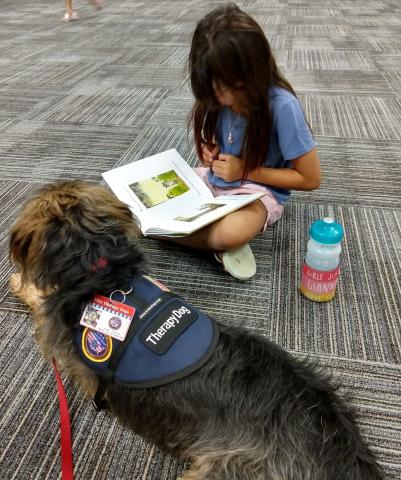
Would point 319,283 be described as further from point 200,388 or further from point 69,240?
point 69,240

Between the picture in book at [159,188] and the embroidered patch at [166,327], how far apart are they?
0.83 m

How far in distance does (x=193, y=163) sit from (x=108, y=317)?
160 centimetres

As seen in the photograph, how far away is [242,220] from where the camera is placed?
157 cm

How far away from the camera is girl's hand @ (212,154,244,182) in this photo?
1559 millimetres

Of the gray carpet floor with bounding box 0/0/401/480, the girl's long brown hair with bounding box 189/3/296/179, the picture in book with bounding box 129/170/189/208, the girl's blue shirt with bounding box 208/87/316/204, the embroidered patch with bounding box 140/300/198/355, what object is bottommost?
the gray carpet floor with bounding box 0/0/401/480

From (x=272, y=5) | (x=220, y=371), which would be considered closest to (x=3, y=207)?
(x=220, y=371)

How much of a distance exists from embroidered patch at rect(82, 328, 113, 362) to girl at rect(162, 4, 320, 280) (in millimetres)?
755

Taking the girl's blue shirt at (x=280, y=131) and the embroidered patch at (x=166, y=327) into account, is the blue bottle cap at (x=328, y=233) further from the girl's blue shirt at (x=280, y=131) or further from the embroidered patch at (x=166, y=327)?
the embroidered patch at (x=166, y=327)

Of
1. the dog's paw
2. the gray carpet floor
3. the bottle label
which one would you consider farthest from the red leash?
the bottle label

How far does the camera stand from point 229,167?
1563 millimetres

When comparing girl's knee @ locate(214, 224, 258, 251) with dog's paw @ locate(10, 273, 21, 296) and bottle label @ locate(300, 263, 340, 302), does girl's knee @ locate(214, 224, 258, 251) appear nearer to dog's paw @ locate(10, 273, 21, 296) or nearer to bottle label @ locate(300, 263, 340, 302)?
bottle label @ locate(300, 263, 340, 302)

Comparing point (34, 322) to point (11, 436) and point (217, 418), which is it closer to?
point (11, 436)

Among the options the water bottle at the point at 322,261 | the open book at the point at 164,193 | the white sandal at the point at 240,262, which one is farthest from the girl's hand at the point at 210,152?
the water bottle at the point at 322,261

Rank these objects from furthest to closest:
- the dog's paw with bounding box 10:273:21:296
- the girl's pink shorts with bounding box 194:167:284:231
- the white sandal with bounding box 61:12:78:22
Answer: the white sandal with bounding box 61:12:78:22 < the girl's pink shorts with bounding box 194:167:284:231 < the dog's paw with bounding box 10:273:21:296
